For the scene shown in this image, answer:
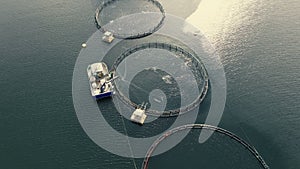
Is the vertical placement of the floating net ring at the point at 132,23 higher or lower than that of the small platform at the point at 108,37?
higher

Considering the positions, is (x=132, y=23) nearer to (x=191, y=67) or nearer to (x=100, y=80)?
(x=100, y=80)

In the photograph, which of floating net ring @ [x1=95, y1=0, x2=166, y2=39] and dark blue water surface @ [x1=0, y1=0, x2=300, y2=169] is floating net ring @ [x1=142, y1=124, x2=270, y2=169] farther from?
floating net ring @ [x1=95, y1=0, x2=166, y2=39]

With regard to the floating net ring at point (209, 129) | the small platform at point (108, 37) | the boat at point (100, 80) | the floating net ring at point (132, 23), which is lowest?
the floating net ring at point (209, 129)

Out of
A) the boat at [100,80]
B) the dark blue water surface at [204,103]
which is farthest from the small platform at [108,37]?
the boat at [100,80]

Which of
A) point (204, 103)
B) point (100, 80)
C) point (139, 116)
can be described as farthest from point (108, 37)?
point (204, 103)

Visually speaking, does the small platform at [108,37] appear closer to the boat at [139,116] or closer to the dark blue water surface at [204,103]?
the dark blue water surface at [204,103]

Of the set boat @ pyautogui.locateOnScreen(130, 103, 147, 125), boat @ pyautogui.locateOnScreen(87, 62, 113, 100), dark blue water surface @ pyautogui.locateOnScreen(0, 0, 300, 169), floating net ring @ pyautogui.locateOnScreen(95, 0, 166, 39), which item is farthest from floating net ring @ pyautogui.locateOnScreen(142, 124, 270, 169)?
floating net ring @ pyautogui.locateOnScreen(95, 0, 166, 39)
